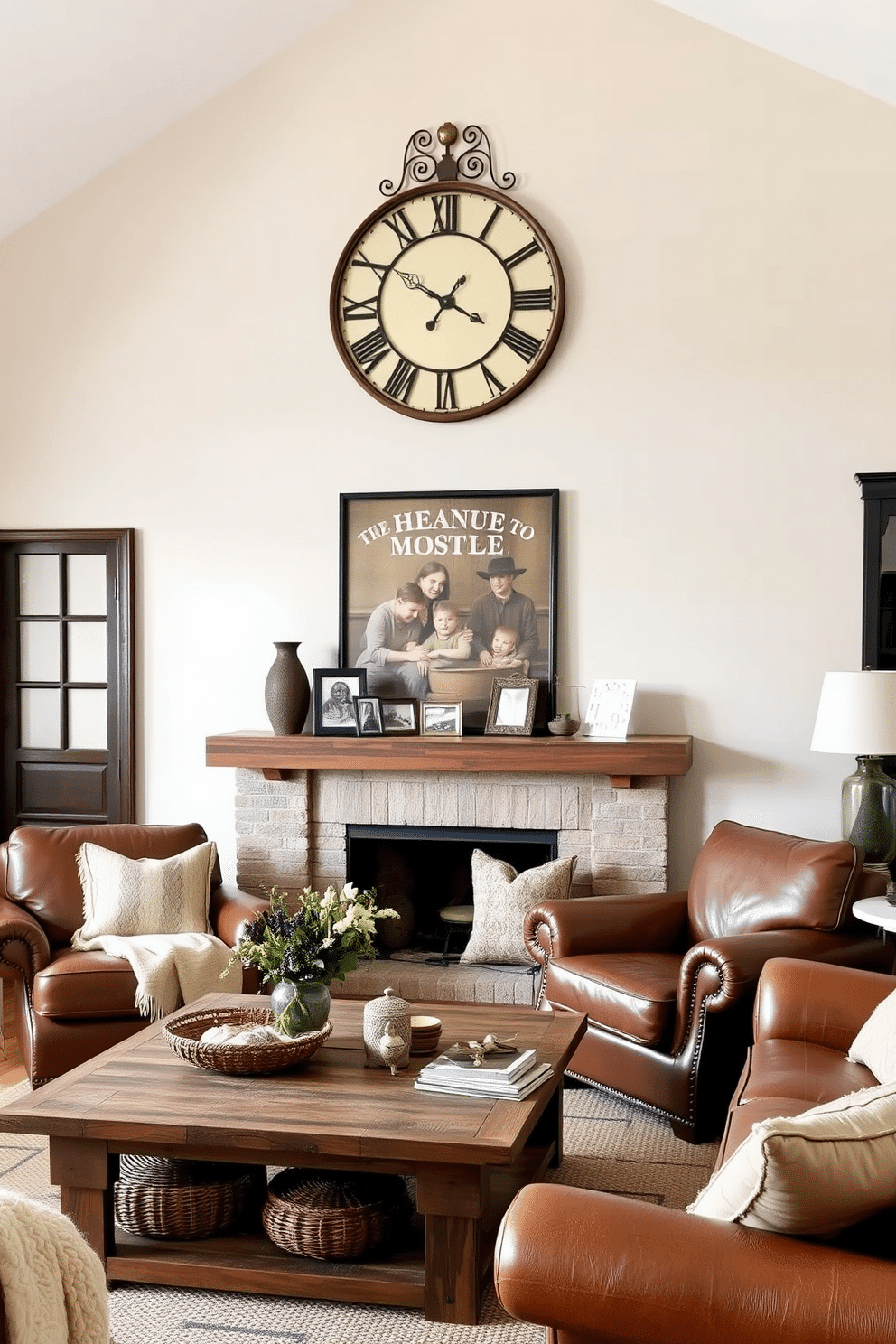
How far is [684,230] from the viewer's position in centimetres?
509

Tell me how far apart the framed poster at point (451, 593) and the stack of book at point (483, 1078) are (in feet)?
7.54

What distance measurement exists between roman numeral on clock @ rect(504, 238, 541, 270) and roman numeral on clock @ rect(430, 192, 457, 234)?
0.27 m

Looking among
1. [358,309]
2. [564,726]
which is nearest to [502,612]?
[564,726]

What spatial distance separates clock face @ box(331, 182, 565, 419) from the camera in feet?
17.2

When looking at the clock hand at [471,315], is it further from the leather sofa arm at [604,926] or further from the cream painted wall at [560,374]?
the leather sofa arm at [604,926]

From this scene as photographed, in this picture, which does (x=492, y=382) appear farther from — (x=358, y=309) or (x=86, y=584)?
(x=86, y=584)

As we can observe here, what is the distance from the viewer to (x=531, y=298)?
5.24 meters

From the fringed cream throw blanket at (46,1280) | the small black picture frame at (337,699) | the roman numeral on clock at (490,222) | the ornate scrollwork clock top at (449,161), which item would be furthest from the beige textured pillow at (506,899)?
the fringed cream throw blanket at (46,1280)

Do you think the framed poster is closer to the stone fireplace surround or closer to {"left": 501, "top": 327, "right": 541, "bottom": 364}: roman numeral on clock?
the stone fireplace surround

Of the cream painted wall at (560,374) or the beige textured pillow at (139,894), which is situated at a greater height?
the cream painted wall at (560,374)

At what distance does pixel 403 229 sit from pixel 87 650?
7.54ft

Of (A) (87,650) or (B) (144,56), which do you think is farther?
(A) (87,650)

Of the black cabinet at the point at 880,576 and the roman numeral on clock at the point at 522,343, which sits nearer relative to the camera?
the black cabinet at the point at 880,576

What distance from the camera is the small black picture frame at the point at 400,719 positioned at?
5258 mm
